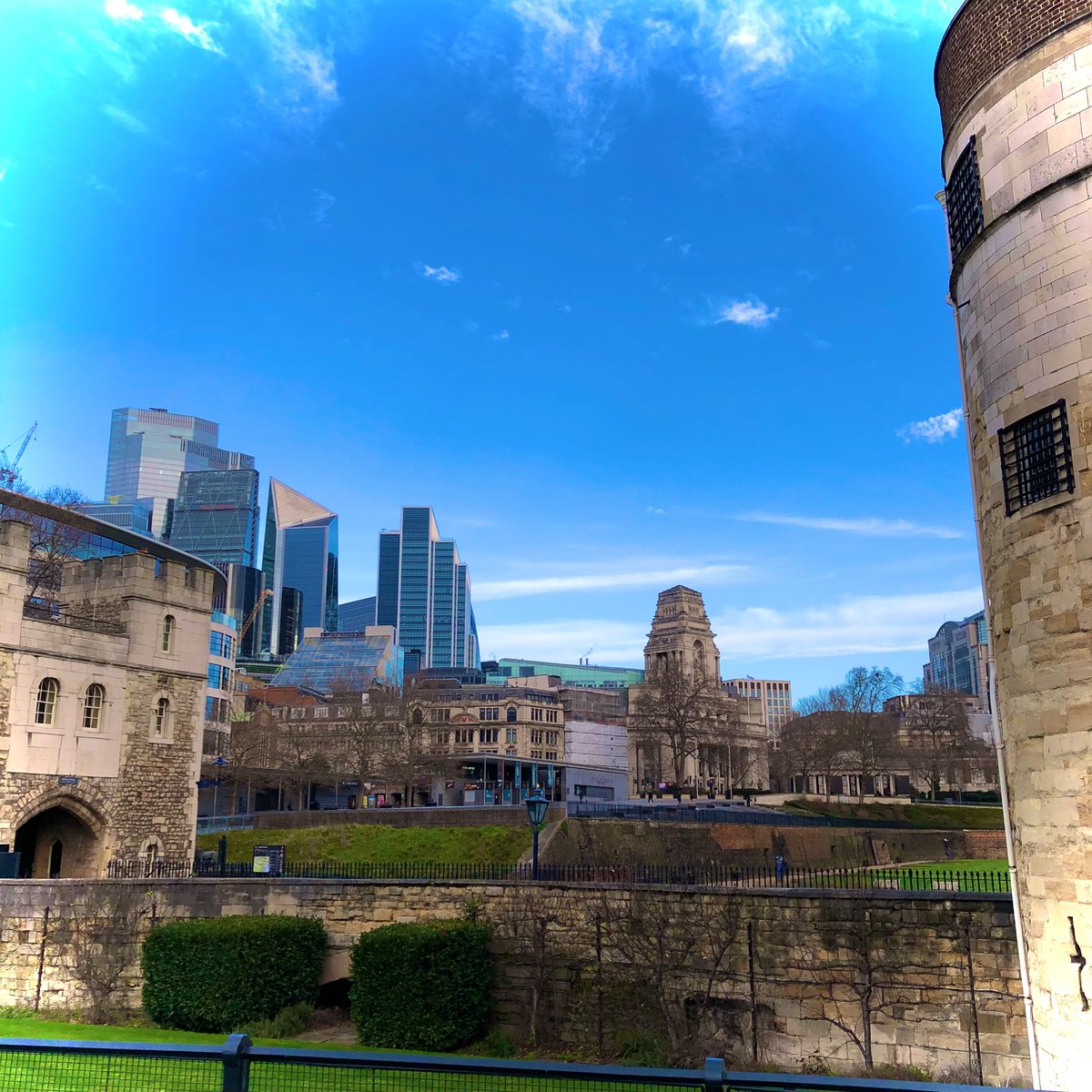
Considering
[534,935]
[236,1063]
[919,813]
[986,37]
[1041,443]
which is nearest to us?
[236,1063]

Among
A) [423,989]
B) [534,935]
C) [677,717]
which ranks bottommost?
[423,989]

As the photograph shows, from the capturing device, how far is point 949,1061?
669 inches

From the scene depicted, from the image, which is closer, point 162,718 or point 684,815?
point 162,718

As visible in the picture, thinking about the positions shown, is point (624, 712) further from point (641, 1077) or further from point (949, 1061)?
point (641, 1077)


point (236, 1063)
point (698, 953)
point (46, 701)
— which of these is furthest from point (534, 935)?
point (46, 701)

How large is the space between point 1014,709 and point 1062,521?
104 inches

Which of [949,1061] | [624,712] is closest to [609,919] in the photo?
[949,1061]

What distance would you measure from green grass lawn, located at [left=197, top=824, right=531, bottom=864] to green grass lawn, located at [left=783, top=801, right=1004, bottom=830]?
26797 mm

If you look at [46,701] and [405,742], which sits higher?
[405,742]

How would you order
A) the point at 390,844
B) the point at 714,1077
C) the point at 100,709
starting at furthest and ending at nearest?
the point at 390,844, the point at 100,709, the point at 714,1077

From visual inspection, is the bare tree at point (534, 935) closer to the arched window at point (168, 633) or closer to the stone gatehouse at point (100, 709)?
the stone gatehouse at point (100, 709)

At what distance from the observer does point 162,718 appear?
115 feet

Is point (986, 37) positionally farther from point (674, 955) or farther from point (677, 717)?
point (677, 717)

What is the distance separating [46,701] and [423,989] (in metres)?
17.2
